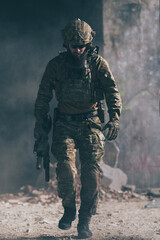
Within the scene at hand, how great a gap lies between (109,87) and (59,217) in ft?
6.56

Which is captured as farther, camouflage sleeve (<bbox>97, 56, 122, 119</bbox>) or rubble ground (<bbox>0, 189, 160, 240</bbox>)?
rubble ground (<bbox>0, 189, 160, 240</bbox>)

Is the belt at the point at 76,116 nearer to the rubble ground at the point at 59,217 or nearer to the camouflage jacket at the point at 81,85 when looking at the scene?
the camouflage jacket at the point at 81,85

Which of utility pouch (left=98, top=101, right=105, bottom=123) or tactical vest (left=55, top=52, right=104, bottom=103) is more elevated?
tactical vest (left=55, top=52, right=104, bottom=103)

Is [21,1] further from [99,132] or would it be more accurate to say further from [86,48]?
[99,132]

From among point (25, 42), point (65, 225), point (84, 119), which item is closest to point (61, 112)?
point (84, 119)

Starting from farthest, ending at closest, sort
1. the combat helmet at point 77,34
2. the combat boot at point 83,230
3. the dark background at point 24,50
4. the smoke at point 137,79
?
the smoke at point 137,79 → the dark background at point 24,50 → the combat boot at point 83,230 → the combat helmet at point 77,34

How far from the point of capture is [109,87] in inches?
172

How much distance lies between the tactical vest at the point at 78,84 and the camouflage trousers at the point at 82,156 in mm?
247

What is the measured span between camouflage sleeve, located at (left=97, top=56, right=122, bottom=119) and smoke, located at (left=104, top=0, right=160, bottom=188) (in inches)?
101

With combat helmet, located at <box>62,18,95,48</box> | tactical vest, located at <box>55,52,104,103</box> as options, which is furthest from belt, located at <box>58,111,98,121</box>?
combat helmet, located at <box>62,18,95,48</box>

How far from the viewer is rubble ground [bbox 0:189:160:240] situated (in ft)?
15.1

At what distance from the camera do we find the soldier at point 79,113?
14.0 ft

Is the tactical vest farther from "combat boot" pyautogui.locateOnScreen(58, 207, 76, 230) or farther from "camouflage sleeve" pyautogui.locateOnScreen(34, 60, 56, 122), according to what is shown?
"combat boot" pyautogui.locateOnScreen(58, 207, 76, 230)

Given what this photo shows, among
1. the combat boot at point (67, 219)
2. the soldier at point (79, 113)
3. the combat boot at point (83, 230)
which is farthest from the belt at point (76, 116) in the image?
the combat boot at point (83, 230)
